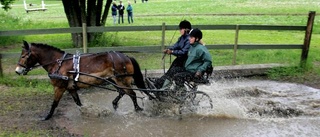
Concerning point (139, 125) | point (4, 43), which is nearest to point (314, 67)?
point (139, 125)

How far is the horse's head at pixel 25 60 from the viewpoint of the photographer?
246 inches

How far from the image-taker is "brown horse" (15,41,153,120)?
20.7 ft

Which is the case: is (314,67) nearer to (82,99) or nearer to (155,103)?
(155,103)

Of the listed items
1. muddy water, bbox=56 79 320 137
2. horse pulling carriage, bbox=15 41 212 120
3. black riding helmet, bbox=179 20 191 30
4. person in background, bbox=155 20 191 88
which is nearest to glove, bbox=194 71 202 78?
horse pulling carriage, bbox=15 41 212 120

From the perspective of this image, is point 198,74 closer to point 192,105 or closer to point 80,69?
point 192,105

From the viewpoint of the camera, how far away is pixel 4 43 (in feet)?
47.0

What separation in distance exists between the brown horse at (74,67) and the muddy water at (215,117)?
2.29 ft

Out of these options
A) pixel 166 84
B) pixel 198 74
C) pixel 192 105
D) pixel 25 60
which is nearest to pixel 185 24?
pixel 198 74

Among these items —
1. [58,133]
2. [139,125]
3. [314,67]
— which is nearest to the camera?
[58,133]

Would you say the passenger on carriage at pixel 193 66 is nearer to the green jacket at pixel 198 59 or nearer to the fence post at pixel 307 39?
the green jacket at pixel 198 59

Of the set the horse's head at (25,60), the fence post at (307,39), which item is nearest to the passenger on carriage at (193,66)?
the horse's head at (25,60)

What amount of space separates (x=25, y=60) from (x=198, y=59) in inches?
128

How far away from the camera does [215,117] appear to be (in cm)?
680

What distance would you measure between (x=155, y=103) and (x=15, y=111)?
282cm
